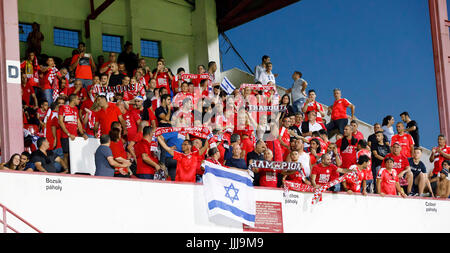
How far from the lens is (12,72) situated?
14.0 meters

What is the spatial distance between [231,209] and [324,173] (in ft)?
8.13

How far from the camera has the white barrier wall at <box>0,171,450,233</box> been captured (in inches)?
463

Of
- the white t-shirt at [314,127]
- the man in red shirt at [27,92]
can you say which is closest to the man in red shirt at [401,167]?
the white t-shirt at [314,127]

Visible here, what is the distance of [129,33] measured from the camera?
24312 millimetres

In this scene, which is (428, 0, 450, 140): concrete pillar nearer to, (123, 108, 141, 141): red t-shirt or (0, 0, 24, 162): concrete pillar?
(123, 108, 141, 141): red t-shirt

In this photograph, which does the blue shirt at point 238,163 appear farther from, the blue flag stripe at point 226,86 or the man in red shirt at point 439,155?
the man in red shirt at point 439,155

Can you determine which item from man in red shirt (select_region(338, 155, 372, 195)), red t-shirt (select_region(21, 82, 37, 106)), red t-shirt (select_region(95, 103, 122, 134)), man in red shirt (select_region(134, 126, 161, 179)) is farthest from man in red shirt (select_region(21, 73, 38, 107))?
man in red shirt (select_region(338, 155, 372, 195))

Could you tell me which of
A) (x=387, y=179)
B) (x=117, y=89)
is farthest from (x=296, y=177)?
(x=117, y=89)

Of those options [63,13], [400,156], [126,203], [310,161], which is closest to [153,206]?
[126,203]

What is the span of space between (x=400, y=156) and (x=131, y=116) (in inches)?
241

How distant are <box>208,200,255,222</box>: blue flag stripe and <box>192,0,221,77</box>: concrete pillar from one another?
457 inches

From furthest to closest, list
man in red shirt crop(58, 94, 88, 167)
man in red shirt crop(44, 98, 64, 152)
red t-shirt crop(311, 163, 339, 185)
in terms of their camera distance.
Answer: red t-shirt crop(311, 163, 339, 185)
man in red shirt crop(44, 98, 64, 152)
man in red shirt crop(58, 94, 88, 167)

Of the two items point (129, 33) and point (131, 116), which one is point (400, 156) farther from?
point (129, 33)

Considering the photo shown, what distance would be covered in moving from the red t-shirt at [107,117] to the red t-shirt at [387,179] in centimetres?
576
